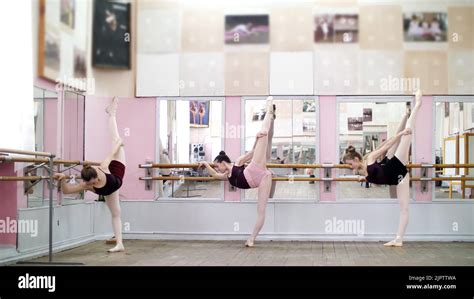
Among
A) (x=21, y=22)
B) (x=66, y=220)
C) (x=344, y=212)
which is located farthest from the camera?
(x=344, y=212)

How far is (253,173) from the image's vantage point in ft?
20.6

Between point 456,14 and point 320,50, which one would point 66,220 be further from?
point 456,14

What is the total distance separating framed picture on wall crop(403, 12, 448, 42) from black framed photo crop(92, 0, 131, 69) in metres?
3.12

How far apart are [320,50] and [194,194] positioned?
235cm

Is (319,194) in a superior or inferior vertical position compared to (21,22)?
inferior

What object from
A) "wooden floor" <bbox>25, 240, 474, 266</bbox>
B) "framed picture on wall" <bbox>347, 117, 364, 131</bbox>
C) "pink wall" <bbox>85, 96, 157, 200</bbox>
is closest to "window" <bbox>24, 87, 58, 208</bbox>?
"wooden floor" <bbox>25, 240, 474, 266</bbox>

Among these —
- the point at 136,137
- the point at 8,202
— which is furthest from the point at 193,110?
the point at 8,202

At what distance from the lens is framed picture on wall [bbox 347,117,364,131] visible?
7.24 metres

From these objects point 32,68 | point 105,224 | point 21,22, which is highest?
point 21,22

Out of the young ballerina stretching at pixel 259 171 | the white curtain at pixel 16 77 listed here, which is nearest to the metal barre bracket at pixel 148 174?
the young ballerina stretching at pixel 259 171

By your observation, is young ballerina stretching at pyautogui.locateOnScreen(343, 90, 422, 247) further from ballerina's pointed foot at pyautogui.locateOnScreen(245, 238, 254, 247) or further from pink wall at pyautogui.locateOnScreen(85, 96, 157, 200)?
pink wall at pyautogui.locateOnScreen(85, 96, 157, 200)
